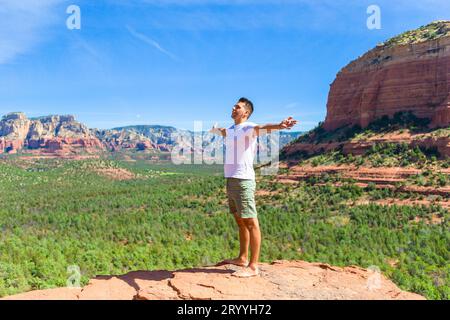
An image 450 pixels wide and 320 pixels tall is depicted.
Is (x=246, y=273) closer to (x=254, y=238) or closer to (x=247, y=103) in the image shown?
(x=254, y=238)

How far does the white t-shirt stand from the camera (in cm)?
555

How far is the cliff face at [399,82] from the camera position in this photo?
47906mm

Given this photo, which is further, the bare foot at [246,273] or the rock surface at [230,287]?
the bare foot at [246,273]

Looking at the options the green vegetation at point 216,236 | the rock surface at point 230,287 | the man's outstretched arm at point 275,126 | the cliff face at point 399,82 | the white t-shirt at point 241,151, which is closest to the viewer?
the rock surface at point 230,287

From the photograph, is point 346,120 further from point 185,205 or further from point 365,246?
point 365,246

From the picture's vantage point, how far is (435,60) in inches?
1924

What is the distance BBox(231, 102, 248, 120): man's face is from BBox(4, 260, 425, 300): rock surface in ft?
8.86

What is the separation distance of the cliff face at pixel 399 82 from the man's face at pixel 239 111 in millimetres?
47925

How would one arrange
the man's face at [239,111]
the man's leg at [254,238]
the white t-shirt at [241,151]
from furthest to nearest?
the man's face at [239,111]
the man's leg at [254,238]
the white t-shirt at [241,151]

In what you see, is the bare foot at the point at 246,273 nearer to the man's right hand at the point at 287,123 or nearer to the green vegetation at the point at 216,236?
the man's right hand at the point at 287,123

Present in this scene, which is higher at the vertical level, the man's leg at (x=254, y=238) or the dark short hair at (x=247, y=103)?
the dark short hair at (x=247, y=103)

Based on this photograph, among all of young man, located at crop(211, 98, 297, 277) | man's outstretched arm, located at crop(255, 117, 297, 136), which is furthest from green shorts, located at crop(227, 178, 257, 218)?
man's outstretched arm, located at crop(255, 117, 297, 136)

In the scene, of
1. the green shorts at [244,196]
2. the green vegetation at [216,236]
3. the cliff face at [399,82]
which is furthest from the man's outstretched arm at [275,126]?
the cliff face at [399,82]
